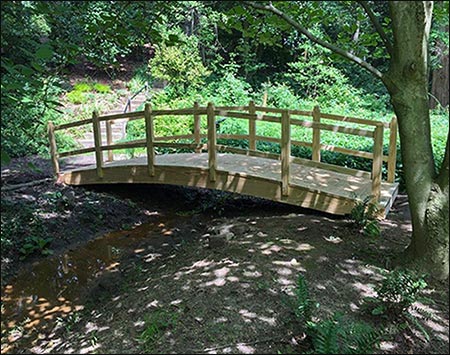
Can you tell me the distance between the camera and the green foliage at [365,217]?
5.66 m

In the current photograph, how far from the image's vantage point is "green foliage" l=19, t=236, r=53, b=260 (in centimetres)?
664

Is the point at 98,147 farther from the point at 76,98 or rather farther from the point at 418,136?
the point at 76,98

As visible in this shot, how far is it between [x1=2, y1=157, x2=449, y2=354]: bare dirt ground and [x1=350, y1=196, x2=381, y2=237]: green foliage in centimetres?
14

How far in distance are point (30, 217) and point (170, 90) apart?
28.6 feet

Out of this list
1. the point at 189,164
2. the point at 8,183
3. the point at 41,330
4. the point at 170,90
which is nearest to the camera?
the point at 41,330

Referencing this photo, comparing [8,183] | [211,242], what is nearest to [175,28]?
[8,183]

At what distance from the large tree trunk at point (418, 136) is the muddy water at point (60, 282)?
13.0 ft

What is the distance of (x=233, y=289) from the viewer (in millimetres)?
4305

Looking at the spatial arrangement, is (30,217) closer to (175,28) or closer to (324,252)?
(324,252)

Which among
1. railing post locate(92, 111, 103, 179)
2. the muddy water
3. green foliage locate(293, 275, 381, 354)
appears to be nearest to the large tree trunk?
green foliage locate(293, 275, 381, 354)

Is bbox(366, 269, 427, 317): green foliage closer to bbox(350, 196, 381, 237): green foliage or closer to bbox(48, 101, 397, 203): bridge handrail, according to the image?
bbox(350, 196, 381, 237): green foliage

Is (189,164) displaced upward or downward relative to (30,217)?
upward

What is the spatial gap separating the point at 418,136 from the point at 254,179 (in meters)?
3.20

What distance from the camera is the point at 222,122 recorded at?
11.7m
